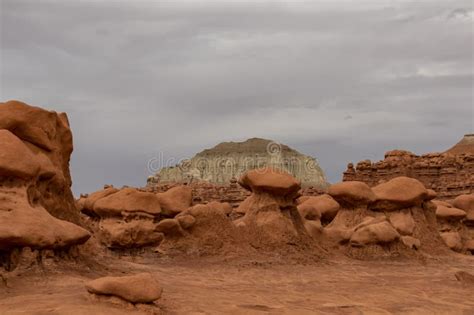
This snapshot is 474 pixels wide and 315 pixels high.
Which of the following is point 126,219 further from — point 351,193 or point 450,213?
point 450,213

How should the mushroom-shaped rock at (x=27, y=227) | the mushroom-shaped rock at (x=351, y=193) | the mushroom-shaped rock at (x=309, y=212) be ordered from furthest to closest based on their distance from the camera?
the mushroom-shaped rock at (x=309, y=212) < the mushroom-shaped rock at (x=351, y=193) < the mushroom-shaped rock at (x=27, y=227)

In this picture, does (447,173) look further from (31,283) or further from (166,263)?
(31,283)

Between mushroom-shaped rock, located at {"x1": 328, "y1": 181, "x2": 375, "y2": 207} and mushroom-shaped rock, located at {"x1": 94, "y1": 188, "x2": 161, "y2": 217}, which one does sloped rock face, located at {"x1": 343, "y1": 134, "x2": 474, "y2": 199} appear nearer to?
mushroom-shaped rock, located at {"x1": 328, "y1": 181, "x2": 375, "y2": 207}

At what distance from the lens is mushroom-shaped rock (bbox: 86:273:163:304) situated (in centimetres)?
810

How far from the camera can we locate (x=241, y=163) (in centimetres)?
7731

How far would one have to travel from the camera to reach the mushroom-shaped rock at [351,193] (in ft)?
70.1

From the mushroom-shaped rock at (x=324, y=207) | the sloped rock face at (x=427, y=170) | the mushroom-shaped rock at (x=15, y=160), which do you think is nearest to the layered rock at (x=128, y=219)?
the mushroom-shaped rock at (x=324, y=207)

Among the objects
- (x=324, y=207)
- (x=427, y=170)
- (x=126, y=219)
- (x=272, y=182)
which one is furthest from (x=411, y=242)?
(x=427, y=170)

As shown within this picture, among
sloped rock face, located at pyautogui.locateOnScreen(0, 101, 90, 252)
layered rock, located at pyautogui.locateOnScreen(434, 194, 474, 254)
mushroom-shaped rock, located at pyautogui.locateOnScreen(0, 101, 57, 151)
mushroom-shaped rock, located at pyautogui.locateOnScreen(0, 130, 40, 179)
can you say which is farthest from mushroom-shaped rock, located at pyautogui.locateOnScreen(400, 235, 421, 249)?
mushroom-shaped rock, located at pyautogui.locateOnScreen(0, 130, 40, 179)

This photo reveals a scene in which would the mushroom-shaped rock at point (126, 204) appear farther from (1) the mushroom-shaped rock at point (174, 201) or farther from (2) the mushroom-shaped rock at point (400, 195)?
(2) the mushroom-shaped rock at point (400, 195)

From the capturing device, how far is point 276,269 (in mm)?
16078

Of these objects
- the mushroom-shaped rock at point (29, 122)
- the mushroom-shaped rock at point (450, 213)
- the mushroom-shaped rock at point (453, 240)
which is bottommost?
the mushroom-shaped rock at point (453, 240)

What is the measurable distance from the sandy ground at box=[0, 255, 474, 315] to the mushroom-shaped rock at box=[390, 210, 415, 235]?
2.75 metres

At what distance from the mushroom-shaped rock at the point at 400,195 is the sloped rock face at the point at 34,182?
12.9 meters
